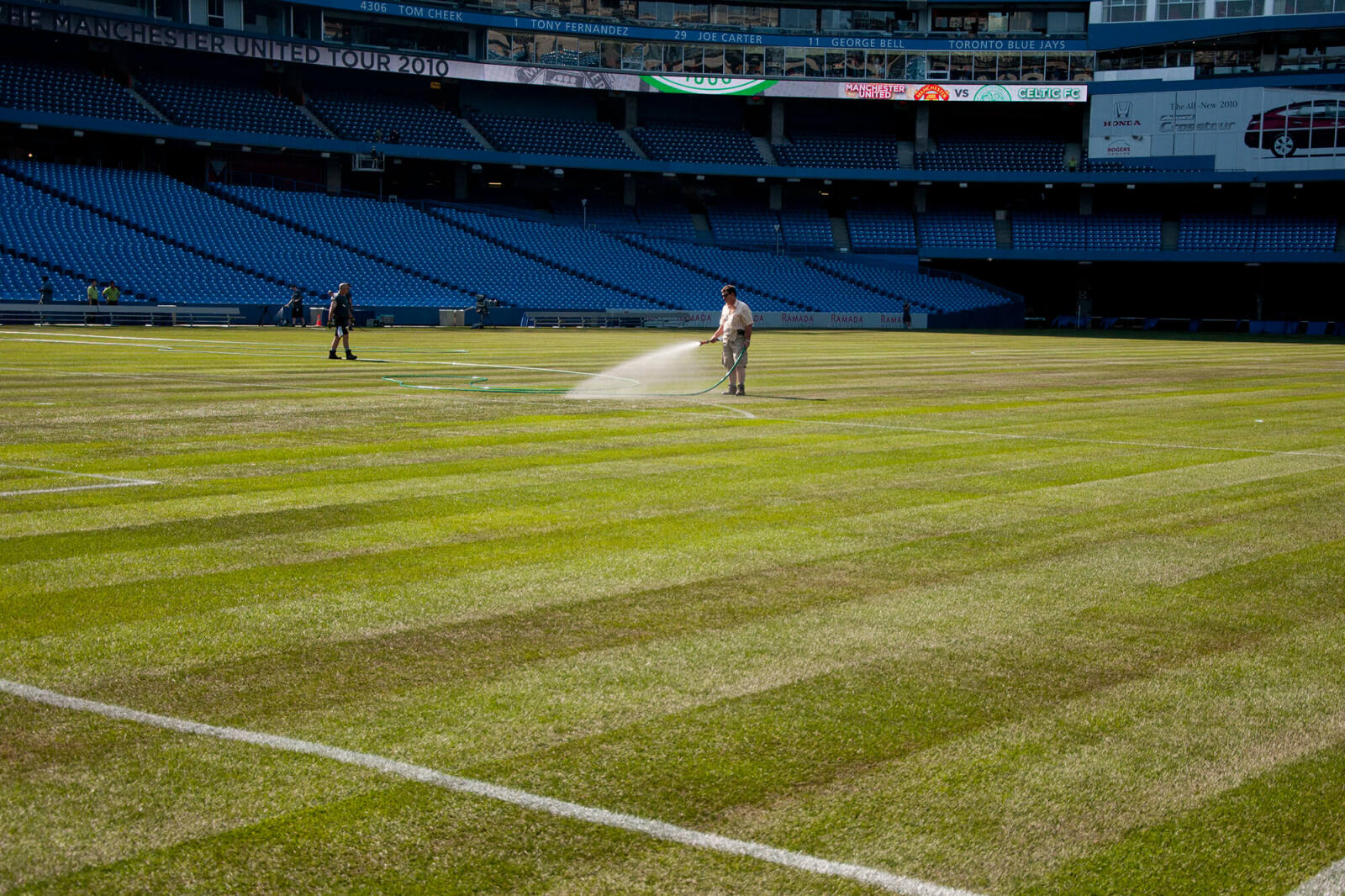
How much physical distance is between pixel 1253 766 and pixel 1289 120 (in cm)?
7837

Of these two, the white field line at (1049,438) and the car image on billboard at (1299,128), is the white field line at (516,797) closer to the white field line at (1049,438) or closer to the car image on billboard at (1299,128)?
the white field line at (1049,438)

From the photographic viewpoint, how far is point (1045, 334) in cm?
6347

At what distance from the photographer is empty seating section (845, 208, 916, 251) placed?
84.3 metres

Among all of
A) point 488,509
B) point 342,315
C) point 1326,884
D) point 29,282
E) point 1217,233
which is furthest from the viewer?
point 1217,233

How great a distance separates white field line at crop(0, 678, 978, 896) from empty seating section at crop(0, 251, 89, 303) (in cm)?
4944

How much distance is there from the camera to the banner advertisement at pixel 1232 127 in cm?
7288

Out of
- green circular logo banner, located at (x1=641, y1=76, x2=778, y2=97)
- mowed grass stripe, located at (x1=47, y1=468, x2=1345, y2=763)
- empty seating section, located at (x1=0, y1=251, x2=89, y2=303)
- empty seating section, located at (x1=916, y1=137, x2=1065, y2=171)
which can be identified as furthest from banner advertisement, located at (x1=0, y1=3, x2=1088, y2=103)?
mowed grass stripe, located at (x1=47, y1=468, x2=1345, y2=763)

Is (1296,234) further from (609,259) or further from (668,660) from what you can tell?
(668,660)

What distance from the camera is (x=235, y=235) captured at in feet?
205

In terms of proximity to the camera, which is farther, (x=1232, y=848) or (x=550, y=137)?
(x=550, y=137)

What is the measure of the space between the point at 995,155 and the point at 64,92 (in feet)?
176

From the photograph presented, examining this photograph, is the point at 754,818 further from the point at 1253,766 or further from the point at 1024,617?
the point at 1024,617

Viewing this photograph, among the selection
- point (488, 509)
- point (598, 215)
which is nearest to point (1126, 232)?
point (598, 215)

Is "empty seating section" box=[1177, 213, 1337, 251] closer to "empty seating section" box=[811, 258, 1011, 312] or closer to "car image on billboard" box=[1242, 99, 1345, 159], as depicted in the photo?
"car image on billboard" box=[1242, 99, 1345, 159]
